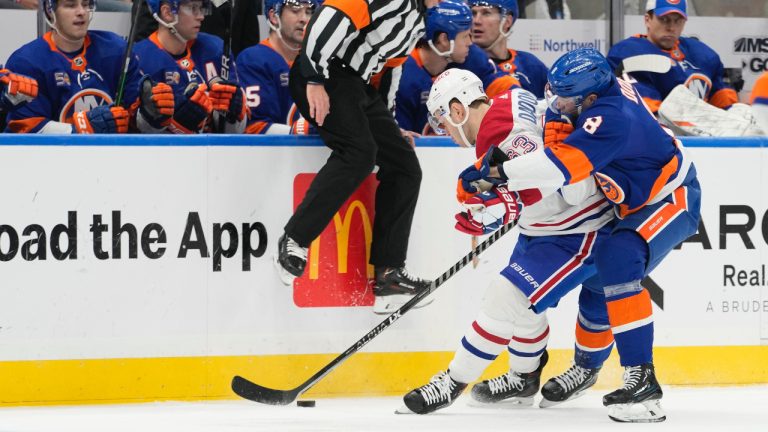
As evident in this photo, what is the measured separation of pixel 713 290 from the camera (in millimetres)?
4520

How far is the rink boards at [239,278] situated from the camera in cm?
400

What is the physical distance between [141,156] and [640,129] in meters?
1.51

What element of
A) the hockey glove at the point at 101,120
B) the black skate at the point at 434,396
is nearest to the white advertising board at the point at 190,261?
the hockey glove at the point at 101,120

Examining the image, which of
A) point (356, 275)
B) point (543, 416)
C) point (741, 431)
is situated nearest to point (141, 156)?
point (356, 275)

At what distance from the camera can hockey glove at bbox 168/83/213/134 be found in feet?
14.0

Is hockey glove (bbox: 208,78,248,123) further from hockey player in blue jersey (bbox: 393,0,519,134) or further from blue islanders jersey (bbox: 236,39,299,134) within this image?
hockey player in blue jersey (bbox: 393,0,519,134)

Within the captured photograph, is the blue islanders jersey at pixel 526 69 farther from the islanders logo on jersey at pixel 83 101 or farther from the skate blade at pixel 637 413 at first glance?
the skate blade at pixel 637 413

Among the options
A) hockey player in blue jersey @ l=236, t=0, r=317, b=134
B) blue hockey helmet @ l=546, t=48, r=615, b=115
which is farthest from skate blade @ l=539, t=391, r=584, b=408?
hockey player in blue jersey @ l=236, t=0, r=317, b=134

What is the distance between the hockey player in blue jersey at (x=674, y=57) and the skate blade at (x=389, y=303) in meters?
1.48

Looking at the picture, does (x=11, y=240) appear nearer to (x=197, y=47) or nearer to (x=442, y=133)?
(x=197, y=47)

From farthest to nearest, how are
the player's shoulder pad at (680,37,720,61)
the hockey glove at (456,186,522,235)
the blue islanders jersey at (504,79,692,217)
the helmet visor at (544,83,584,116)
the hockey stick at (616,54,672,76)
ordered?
the player's shoulder pad at (680,37,720,61) < the hockey stick at (616,54,672,76) < the hockey glove at (456,186,522,235) < the helmet visor at (544,83,584,116) < the blue islanders jersey at (504,79,692,217)

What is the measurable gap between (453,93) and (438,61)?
95cm

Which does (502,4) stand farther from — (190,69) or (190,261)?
(190,261)

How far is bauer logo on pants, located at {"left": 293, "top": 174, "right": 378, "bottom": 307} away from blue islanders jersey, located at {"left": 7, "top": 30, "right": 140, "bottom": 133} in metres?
0.72
